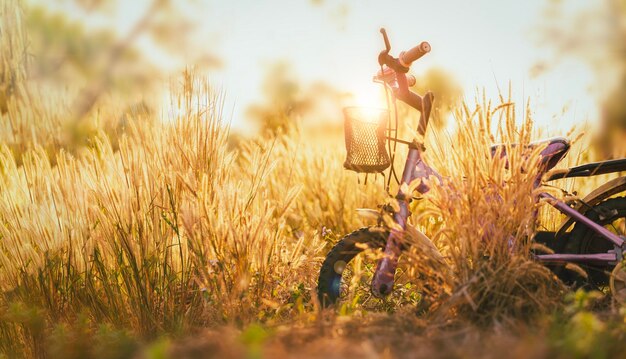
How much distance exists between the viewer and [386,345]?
222cm

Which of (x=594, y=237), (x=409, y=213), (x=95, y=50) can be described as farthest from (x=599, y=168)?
(x=95, y=50)

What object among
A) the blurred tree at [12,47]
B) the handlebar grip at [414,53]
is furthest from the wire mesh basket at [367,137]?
the blurred tree at [12,47]

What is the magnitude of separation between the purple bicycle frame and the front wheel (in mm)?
98

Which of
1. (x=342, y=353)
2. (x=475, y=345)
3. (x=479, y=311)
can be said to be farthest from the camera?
(x=479, y=311)

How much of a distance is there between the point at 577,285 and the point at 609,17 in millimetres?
9427

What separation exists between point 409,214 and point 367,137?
418mm

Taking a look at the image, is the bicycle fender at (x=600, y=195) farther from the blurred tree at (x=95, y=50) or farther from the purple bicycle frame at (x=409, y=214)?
the blurred tree at (x=95, y=50)

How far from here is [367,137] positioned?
309 cm

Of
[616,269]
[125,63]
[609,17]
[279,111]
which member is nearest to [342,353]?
[616,269]

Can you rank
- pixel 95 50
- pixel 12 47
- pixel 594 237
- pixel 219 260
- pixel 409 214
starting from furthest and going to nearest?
pixel 95 50, pixel 12 47, pixel 594 237, pixel 409 214, pixel 219 260

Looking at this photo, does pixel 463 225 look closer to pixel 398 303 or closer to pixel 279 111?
pixel 398 303

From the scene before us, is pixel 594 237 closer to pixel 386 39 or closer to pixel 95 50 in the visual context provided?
pixel 386 39

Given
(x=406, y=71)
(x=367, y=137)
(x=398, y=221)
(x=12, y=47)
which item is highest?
(x=12, y=47)

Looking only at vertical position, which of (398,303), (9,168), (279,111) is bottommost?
(398,303)
